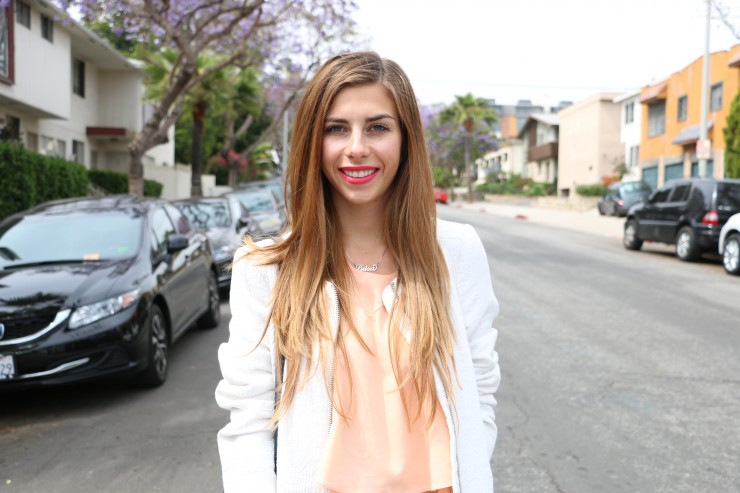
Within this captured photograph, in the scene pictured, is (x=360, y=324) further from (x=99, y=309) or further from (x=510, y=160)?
(x=510, y=160)

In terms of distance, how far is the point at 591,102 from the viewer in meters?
50.3

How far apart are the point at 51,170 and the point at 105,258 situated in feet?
34.5

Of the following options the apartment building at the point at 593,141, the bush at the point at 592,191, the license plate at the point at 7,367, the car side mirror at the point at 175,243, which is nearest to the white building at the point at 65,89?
the car side mirror at the point at 175,243

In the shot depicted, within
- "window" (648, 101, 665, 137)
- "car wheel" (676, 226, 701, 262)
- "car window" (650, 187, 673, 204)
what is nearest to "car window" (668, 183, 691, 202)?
"car window" (650, 187, 673, 204)

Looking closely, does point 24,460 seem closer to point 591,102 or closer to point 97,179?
point 97,179

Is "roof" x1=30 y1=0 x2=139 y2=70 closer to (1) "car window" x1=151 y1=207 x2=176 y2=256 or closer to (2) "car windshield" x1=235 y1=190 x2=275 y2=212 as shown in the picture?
(2) "car windshield" x1=235 y1=190 x2=275 y2=212

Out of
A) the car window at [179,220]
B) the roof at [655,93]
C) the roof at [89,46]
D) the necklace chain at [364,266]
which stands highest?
the roof at [655,93]

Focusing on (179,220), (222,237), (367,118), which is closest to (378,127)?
(367,118)

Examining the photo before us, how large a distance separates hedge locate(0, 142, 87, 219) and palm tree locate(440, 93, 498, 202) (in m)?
45.3

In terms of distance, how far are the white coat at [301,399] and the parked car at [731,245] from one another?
42.0ft

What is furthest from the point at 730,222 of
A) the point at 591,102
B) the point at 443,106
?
the point at 443,106

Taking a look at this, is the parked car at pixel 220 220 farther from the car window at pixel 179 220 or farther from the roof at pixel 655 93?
the roof at pixel 655 93

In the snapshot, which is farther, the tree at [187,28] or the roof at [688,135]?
the roof at [688,135]

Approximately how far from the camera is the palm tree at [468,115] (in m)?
60.4
